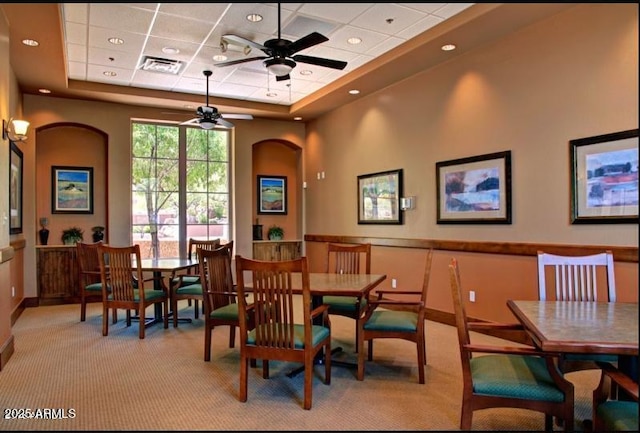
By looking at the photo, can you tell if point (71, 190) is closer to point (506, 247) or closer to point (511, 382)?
point (506, 247)

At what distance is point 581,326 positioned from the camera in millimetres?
2164

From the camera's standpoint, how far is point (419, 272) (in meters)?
5.82

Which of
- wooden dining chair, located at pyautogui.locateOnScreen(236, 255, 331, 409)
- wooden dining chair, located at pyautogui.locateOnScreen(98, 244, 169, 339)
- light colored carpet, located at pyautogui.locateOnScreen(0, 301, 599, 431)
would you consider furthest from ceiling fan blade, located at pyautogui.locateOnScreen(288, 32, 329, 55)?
light colored carpet, located at pyautogui.locateOnScreen(0, 301, 599, 431)

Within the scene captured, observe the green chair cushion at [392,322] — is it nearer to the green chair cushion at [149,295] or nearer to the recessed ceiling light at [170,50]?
the green chair cushion at [149,295]

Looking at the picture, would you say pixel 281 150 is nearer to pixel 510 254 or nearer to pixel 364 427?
pixel 510 254

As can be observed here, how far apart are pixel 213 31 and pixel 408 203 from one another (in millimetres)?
3205

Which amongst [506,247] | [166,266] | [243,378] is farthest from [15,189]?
[506,247]

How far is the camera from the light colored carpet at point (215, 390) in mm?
2750

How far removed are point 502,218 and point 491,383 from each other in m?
2.74

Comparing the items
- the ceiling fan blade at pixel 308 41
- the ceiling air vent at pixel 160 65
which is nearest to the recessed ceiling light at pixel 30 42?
the ceiling air vent at pixel 160 65

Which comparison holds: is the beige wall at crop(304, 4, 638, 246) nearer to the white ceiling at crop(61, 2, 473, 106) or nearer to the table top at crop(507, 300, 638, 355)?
the white ceiling at crop(61, 2, 473, 106)

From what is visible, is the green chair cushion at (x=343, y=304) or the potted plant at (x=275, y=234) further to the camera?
the potted plant at (x=275, y=234)

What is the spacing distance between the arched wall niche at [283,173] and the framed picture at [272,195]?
67 millimetres

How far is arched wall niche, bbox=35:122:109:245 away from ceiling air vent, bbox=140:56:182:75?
192 cm
